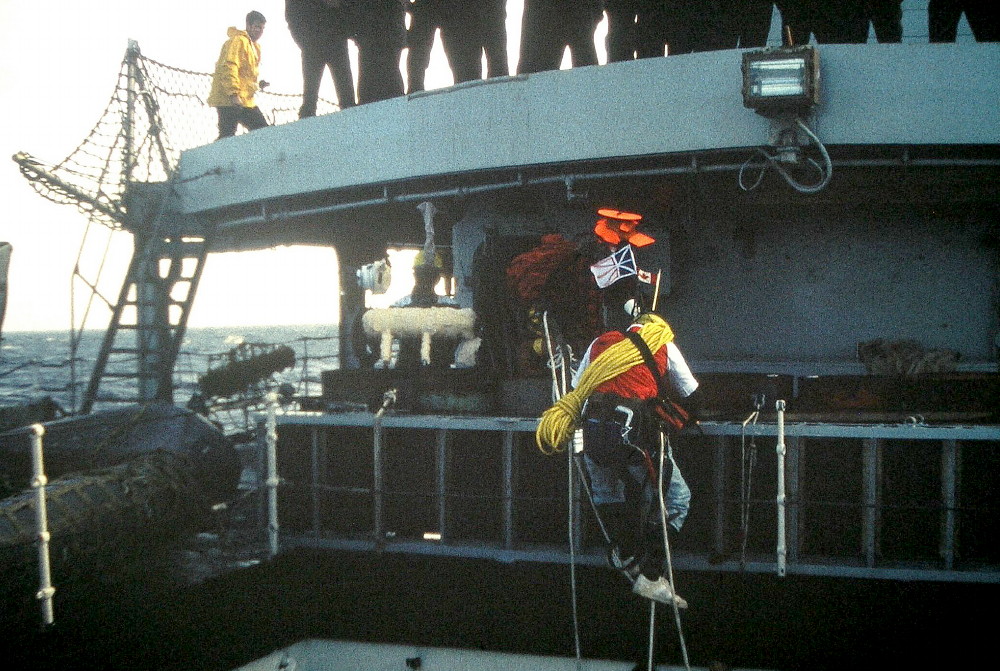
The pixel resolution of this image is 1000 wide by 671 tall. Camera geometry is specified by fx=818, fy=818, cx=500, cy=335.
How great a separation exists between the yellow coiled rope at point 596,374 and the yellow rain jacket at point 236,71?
25.8 ft

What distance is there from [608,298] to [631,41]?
5781 mm

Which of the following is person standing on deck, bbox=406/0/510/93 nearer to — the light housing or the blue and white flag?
the light housing

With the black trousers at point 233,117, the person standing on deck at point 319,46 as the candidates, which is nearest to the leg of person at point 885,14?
the person standing on deck at point 319,46

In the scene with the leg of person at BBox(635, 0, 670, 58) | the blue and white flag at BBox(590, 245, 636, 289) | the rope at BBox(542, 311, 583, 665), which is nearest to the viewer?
the rope at BBox(542, 311, 583, 665)

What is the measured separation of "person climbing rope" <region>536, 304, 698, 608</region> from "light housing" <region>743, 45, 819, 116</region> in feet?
9.48

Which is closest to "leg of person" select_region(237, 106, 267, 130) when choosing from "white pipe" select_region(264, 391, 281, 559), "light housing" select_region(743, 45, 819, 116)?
"white pipe" select_region(264, 391, 281, 559)

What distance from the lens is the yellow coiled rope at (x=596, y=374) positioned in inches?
181

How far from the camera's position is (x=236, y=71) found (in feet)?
35.0

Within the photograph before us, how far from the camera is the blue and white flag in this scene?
4754 millimetres

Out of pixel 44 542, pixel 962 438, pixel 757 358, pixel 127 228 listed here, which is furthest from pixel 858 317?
pixel 127 228

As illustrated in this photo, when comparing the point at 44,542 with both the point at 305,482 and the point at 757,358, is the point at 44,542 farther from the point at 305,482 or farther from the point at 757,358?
the point at 757,358

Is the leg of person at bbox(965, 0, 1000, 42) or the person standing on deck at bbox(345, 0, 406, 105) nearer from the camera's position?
the leg of person at bbox(965, 0, 1000, 42)

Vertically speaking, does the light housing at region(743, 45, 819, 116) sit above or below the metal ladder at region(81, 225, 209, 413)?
above

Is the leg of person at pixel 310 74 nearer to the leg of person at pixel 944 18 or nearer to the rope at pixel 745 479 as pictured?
the leg of person at pixel 944 18
